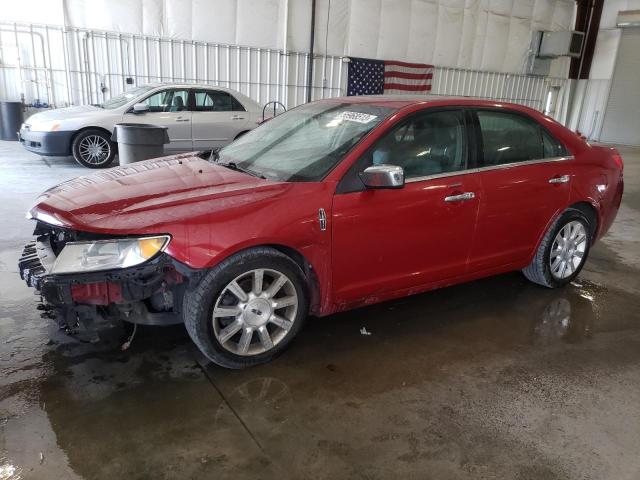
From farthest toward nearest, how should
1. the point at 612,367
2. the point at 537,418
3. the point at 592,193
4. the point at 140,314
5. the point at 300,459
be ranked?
1. the point at 592,193
2. the point at 612,367
3. the point at 140,314
4. the point at 537,418
5. the point at 300,459

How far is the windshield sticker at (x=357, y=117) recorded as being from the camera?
3195 mm

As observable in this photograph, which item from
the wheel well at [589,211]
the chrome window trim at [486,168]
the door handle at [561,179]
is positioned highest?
the chrome window trim at [486,168]

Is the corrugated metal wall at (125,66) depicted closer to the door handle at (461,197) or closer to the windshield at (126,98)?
the windshield at (126,98)

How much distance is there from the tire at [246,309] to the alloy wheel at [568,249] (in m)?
2.32

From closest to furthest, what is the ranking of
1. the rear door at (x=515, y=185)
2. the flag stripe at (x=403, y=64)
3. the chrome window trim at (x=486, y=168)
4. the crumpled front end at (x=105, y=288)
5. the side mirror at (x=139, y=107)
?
the crumpled front end at (x=105, y=288), the chrome window trim at (x=486, y=168), the rear door at (x=515, y=185), the side mirror at (x=139, y=107), the flag stripe at (x=403, y=64)

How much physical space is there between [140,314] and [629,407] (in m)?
2.65

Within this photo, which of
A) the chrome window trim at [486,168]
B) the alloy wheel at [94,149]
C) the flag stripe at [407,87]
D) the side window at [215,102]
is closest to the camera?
the chrome window trim at [486,168]

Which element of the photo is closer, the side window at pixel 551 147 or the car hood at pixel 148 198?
the car hood at pixel 148 198

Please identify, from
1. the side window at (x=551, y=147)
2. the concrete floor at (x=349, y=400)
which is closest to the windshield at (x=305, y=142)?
the concrete floor at (x=349, y=400)

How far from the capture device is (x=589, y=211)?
13.6 ft

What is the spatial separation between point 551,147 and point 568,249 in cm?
88

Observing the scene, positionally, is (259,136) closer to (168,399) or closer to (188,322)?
(188,322)

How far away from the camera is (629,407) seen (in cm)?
266

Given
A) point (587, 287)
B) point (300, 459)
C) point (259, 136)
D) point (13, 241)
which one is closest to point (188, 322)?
point (300, 459)
